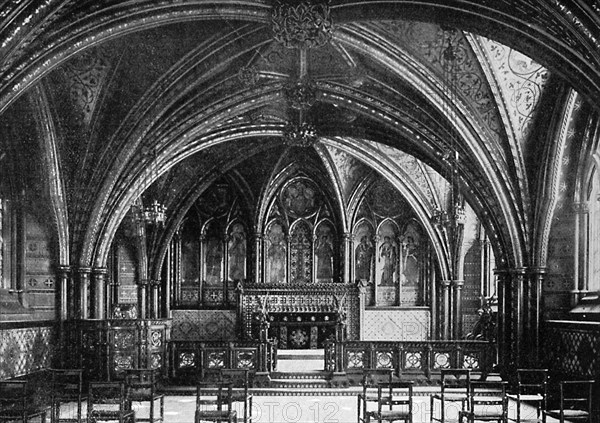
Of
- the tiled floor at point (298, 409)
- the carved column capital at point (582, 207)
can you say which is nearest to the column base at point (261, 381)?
the tiled floor at point (298, 409)

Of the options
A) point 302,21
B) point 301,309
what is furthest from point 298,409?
point 301,309

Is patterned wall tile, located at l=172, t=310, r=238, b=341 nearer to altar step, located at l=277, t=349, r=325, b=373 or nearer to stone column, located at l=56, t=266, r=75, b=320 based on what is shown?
altar step, located at l=277, t=349, r=325, b=373

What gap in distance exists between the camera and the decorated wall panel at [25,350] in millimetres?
13354

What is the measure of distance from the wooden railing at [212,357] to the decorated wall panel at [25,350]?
257 centimetres

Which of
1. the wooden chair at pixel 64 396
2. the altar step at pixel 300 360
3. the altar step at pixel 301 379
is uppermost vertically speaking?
the wooden chair at pixel 64 396

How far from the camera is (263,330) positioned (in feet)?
54.7

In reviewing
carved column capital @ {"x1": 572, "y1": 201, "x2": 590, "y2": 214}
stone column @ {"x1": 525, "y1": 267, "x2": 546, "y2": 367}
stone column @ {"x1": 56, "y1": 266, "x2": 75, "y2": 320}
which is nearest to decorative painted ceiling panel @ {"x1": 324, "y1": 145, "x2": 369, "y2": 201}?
stone column @ {"x1": 525, "y1": 267, "x2": 546, "y2": 367}

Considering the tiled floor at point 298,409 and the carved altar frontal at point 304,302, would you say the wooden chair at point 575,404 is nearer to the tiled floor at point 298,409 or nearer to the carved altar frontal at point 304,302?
the tiled floor at point 298,409

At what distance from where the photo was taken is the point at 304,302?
75.0 ft

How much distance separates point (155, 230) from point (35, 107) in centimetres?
869

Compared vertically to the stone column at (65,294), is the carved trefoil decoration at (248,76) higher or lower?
higher

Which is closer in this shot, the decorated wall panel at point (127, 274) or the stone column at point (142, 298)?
the stone column at point (142, 298)

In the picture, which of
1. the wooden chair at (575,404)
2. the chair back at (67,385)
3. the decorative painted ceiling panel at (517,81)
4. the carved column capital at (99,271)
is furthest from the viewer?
the carved column capital at (99,271)

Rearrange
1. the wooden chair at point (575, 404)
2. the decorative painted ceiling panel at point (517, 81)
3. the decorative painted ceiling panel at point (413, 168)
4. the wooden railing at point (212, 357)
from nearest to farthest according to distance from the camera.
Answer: the wooden chair at point (575, 404) → the decorative painted ceiling panel at point (517, 81) → the wooden railing at point (212, 357) → the decorative painted ceiling panel at point (413, 168)
